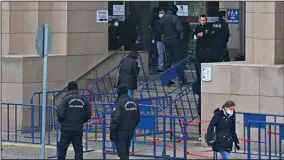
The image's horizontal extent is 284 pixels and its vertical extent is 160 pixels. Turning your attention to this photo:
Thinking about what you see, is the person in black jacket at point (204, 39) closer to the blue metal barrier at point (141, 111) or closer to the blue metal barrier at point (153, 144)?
the blue metal barrier at point (141, 111)

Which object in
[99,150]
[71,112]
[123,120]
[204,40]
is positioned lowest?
[99,150]

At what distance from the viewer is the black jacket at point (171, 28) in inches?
875

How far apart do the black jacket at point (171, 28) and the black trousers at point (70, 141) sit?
6.78 metres

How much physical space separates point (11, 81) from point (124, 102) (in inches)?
262

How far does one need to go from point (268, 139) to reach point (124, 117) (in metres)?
2.98

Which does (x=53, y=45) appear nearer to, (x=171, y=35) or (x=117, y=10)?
(x=171, y=35)

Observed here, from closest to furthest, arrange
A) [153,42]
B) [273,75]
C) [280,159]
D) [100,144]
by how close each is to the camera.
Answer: [280,159] < [273,75] < [100,144] < [153,42]

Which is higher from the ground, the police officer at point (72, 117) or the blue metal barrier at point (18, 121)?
the police officer at point (72, 117)

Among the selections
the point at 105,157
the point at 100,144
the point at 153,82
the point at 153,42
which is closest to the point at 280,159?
the point at 105,157

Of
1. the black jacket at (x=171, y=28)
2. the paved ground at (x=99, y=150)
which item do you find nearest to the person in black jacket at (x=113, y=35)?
the black jacket at (x=171, y=28)

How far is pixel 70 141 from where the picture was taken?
52.8 ft

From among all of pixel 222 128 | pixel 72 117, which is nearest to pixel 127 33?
pixel 72 117

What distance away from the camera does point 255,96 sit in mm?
17547

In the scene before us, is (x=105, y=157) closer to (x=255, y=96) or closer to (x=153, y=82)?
(x=255, y=96)
